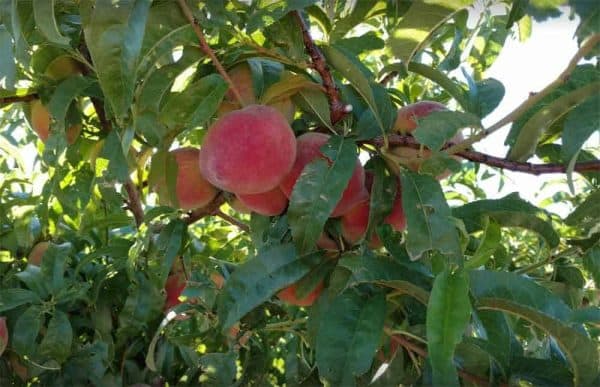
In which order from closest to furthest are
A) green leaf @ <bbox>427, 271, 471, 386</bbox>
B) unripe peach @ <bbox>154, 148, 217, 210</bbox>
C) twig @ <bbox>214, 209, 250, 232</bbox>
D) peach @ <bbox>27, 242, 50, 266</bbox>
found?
green leaf @ <bbox>427, 271, 471, 386</bbox>, unripe peach @ <bbox>154, 148, 217, 210</bbox>, twig @ <bbox>214, 209, 250, 232</bbox>, peach @ <bbox>27, 242, 50, 266</bbox>

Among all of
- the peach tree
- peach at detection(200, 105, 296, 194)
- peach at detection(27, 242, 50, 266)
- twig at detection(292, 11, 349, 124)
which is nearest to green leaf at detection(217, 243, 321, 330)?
the peach tree

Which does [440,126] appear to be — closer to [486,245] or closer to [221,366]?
[486,245]

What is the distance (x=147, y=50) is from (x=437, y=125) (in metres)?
0.41

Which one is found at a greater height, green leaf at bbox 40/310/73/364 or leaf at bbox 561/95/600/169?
leaf at bbox 561/95/600/169

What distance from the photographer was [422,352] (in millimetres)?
996

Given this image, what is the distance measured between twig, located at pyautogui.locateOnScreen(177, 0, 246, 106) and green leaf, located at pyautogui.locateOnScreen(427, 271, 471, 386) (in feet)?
1.43

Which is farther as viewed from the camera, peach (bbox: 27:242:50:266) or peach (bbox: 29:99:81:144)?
peach (bbox: 27:242:50:266)

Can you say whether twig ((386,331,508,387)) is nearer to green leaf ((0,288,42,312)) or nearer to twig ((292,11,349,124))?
twig ((292,11,349,124))

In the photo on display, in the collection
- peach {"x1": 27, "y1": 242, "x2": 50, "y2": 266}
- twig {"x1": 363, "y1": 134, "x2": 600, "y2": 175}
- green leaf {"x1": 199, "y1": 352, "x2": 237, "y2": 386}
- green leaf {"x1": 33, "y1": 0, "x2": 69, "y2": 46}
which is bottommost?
green leaf {"x1": 199, "y1": 352, "x2": 237, "y2": 386}

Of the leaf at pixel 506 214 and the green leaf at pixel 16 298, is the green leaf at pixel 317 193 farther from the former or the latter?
the green leaf at pixel 16 298

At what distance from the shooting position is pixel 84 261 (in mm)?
1428

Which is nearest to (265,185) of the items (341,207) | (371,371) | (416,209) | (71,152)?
(341,207)

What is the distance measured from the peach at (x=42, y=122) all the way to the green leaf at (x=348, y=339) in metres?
0.69

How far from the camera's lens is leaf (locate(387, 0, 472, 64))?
946 mm
